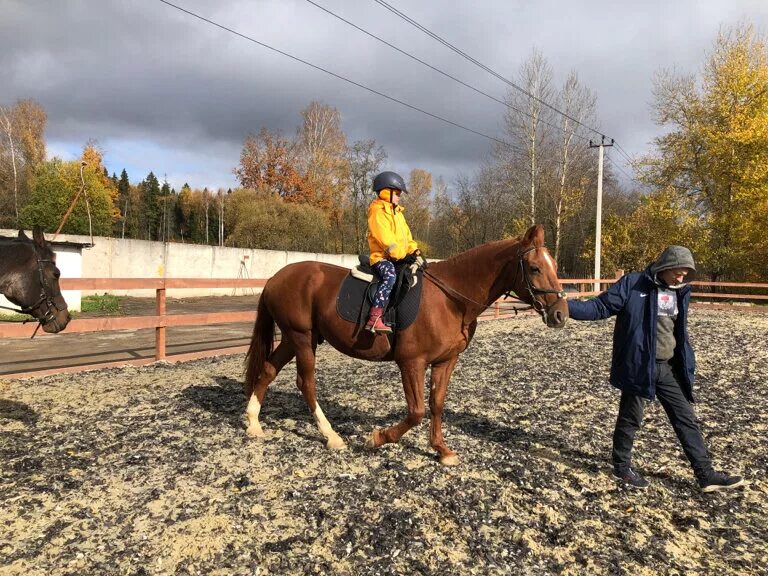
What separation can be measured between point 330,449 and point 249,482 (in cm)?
88

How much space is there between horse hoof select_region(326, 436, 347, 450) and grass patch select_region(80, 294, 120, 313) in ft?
50.9

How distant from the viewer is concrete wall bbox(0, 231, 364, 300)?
21578 millimetres

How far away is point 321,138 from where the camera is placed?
42656mm

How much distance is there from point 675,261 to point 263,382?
384 centimetres

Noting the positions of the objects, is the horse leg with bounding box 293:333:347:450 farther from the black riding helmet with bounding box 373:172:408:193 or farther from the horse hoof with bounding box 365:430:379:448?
the black riding helmet with bounding box 373:172:408:193

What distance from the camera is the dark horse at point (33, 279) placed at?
4129 millimetres

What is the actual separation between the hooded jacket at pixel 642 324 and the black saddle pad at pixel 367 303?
1279mm

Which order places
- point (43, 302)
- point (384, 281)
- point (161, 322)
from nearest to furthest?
point (384, 281) → point (43, 302) → point (161, 322)

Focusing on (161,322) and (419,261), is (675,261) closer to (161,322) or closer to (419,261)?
(419,261)

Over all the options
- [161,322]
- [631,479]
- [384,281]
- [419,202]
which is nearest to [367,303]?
[384,281]

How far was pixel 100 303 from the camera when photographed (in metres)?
18.3

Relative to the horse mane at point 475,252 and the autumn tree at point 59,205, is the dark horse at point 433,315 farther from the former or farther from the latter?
the autumn tree at point 59,205

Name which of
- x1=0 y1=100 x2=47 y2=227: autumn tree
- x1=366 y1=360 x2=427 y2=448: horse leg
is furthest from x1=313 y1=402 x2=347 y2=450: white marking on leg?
x1=0 y1=100 x2=47 y2=227: autumn tree

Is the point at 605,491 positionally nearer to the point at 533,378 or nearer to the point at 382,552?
the point at 382,552
